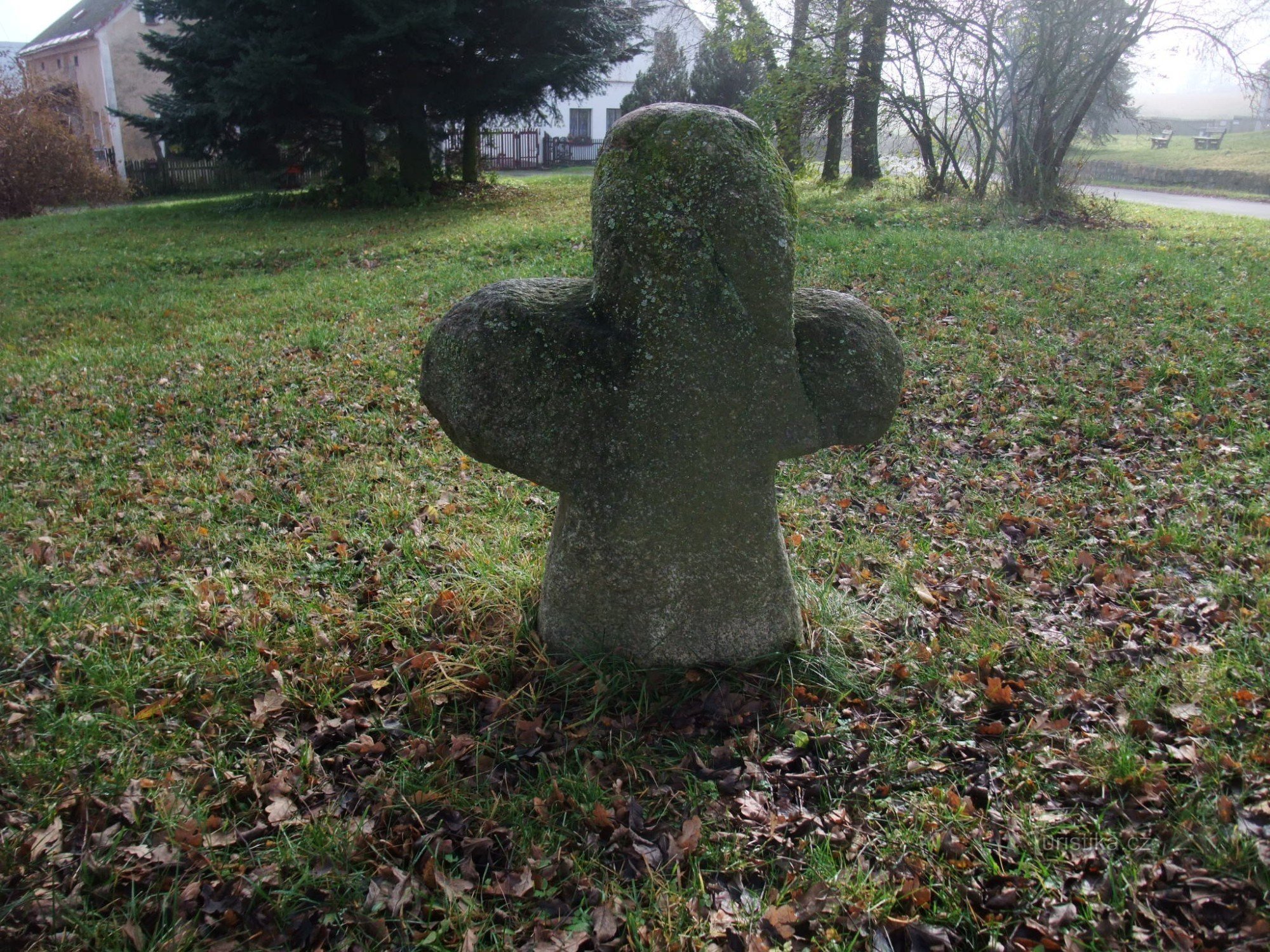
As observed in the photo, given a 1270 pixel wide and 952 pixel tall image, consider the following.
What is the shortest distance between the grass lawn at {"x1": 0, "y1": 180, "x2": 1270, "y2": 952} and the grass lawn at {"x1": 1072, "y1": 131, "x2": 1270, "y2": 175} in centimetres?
2411

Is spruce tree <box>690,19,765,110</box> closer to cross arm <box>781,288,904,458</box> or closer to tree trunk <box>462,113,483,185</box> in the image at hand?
tree trunk <box>462,113,483,185</box>

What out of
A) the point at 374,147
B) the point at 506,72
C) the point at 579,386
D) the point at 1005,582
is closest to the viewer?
the point at 579,386

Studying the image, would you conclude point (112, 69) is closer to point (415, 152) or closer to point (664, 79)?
point (664, 79)

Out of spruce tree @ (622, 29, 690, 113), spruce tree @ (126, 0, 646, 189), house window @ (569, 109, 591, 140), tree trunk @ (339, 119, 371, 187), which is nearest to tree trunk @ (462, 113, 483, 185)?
spruce tree @ (126, 0, 646, 189)

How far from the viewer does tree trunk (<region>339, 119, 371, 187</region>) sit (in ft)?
61.4

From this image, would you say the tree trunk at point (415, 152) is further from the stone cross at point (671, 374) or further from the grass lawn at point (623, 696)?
the stone cross at point (671, 374)

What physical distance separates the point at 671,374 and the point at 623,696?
1277mm

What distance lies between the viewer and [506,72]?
1772 cm

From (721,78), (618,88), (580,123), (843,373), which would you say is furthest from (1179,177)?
(843,373)

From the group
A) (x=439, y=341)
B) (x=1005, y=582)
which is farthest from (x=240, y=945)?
(x=1005, y=582)

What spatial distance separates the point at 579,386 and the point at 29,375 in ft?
22.6

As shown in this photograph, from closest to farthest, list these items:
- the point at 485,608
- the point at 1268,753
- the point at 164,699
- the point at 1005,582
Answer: the point at 1268,753 < the point at 164,699 < the point at 485,608 < the point at 1005,582

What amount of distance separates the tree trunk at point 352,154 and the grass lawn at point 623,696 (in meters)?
13.6

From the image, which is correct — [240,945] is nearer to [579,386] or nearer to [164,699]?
[164,699]
